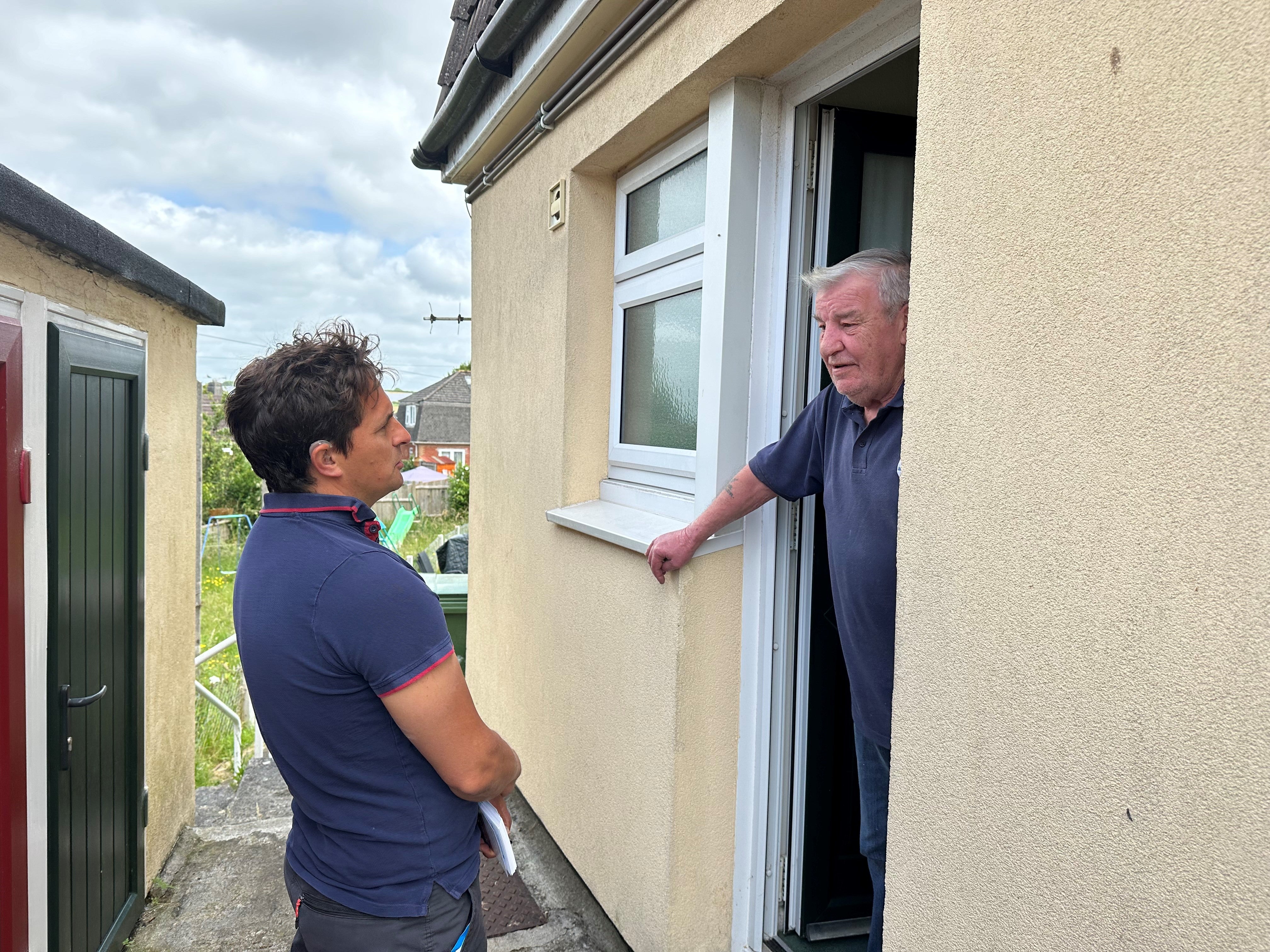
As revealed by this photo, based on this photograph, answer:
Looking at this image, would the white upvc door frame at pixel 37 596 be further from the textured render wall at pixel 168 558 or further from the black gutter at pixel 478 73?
the black gutter at pixel 478 73

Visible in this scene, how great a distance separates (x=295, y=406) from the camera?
5.86 feet

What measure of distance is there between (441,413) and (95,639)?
44115mm

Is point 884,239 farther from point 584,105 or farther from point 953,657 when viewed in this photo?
point 953,657

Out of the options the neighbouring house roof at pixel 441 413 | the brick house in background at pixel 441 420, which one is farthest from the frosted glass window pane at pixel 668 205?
the neighbouring house roof at pixel 441 413

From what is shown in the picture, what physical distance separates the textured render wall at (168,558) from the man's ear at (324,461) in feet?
6.26

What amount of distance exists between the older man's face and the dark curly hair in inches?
45.4

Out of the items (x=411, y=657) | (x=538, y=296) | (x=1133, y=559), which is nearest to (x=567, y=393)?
(x=538, y=296)

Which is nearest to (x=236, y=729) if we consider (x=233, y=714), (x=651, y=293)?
(x=233, y=714)

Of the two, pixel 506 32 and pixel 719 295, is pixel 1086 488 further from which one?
pixel 506 32

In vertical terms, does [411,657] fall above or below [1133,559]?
below

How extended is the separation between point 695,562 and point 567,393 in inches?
51.8

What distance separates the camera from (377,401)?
191 cm

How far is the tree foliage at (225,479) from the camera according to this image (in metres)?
29.9

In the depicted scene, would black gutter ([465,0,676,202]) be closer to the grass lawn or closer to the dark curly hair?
the dark curly hair
